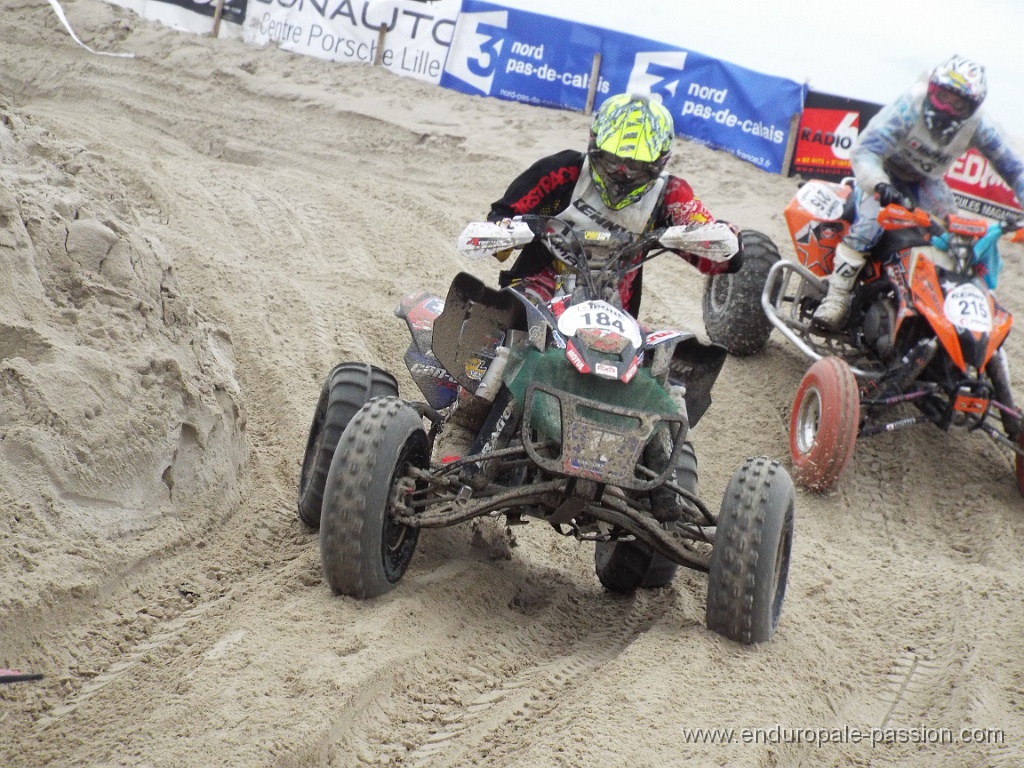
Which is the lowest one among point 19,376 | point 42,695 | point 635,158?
point 42,695

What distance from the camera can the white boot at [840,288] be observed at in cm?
714

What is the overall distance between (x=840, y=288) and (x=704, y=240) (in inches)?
111

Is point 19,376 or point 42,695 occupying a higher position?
point 19,376

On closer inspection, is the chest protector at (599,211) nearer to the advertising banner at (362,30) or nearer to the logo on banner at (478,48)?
the logo on banner at (478,48)

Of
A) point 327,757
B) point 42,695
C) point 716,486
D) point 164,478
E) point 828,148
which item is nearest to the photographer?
point 327,757

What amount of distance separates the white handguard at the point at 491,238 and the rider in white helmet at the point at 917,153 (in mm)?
3059

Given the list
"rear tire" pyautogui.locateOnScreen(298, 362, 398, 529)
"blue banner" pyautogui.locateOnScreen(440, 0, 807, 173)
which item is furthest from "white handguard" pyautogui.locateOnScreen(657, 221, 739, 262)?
"blue banner" pyautogui.locateOnScreen(440, 0, 807, 173)

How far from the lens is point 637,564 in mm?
4766

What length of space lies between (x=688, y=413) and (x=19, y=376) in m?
2.60

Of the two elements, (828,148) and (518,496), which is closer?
(518,496)

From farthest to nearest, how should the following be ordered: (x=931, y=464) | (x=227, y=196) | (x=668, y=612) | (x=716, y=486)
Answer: (x=227, y=196) < (x=931, y=464) < (x=716, y=486) < (x=668, y=612)

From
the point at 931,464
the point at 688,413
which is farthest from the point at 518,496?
the point at 931,464

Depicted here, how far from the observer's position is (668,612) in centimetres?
477

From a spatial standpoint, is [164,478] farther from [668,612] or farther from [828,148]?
[828,148]
